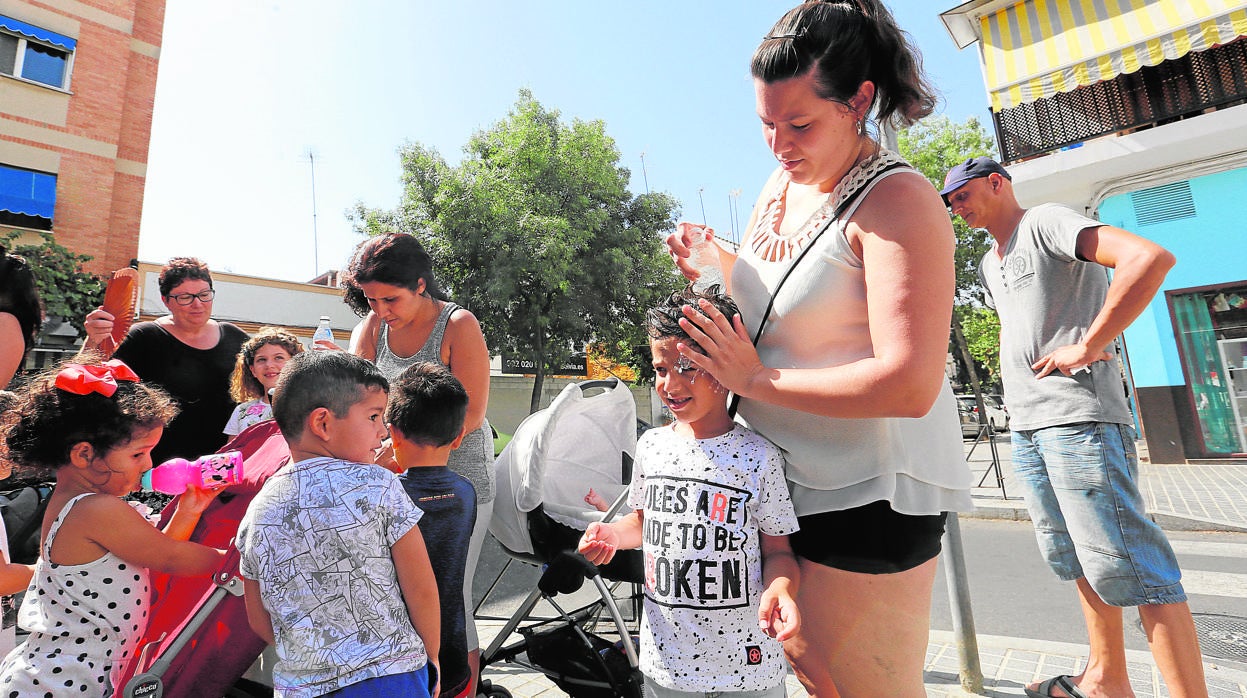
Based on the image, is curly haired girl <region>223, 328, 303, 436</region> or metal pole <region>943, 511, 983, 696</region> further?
curly haired girl <region>223, 328, 303, 436</region>

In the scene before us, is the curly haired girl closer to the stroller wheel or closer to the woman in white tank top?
the stroller wheel

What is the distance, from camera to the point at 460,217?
16.3 metres

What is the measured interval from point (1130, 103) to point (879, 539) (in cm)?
1238

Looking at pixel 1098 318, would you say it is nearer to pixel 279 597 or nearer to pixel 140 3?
pixel 279 597

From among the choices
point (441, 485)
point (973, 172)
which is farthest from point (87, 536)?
Answer: point (973, 172)

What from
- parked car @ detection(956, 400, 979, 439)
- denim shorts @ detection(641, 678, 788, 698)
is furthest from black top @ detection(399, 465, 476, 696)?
parked car @ detection(956, 400, 979, 439)

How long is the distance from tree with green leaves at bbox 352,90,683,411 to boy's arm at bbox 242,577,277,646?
14008 millimetres

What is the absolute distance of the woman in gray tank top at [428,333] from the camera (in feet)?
8.50

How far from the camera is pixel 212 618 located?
80.9 inches

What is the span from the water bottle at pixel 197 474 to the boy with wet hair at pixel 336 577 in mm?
565

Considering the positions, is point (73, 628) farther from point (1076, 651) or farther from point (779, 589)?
point (1076, 651)

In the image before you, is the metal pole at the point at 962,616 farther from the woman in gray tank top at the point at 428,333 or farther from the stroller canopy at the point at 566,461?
the woman in gray tank top at the point at 428,333

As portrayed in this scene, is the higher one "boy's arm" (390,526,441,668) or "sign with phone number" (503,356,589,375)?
"sign with phone number" (503,356,589,375)

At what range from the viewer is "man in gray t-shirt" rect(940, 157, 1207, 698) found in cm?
209
